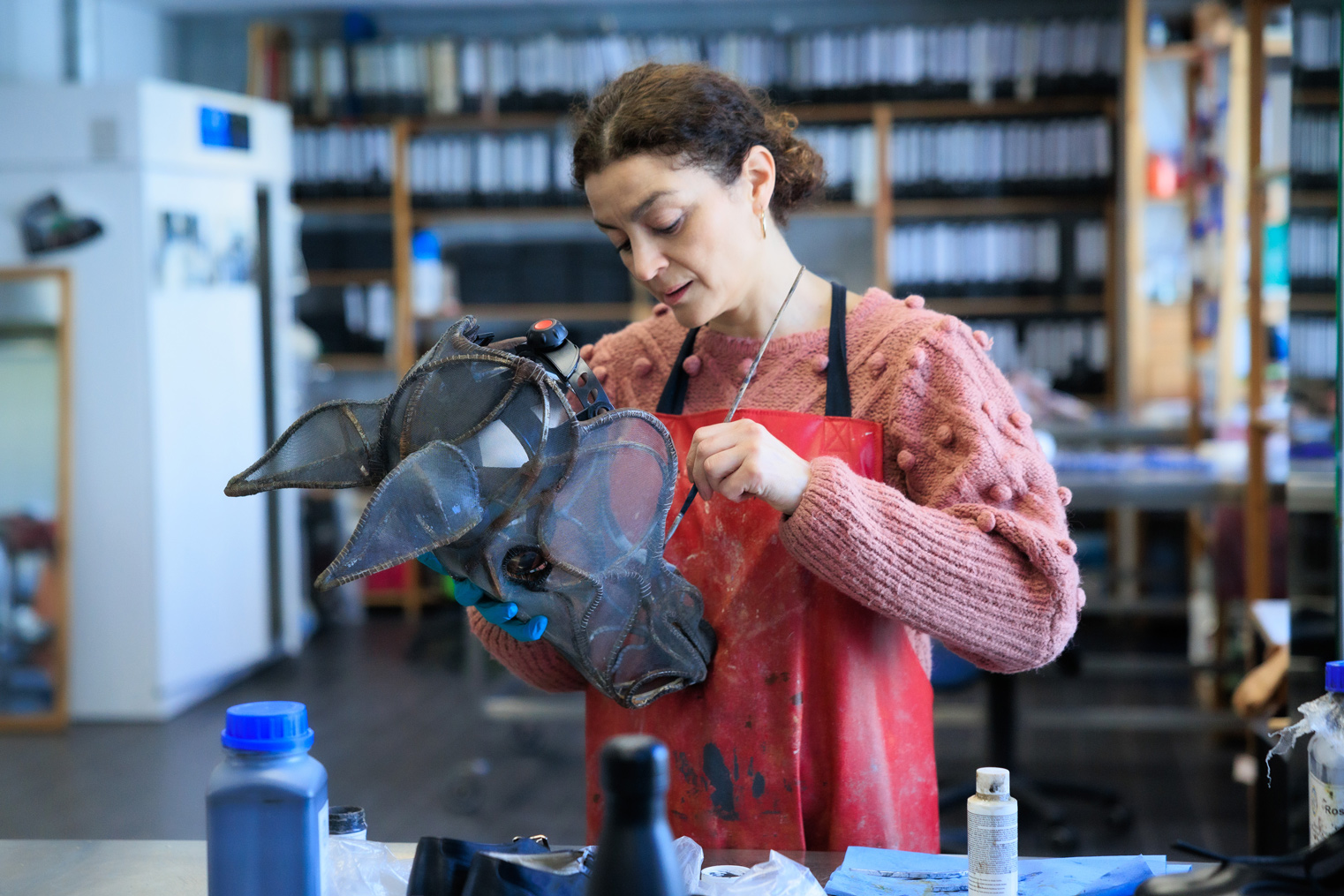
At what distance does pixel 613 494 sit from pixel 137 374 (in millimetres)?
3376

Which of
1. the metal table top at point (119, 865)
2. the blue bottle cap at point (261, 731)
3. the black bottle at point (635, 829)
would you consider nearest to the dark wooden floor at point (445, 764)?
the metal table top at point (119, 865)

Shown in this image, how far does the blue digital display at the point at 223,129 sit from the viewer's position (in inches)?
166

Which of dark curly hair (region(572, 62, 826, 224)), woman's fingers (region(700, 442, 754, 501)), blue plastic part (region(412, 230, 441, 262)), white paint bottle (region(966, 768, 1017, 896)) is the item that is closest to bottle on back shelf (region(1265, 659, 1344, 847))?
white paint bottle (region(966, 768, 1017, 896))

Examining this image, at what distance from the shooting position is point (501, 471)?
0.90 meters

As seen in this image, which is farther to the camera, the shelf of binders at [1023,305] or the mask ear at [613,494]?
the shelf of binders at [1023,305]

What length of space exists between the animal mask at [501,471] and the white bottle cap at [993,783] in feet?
1.04

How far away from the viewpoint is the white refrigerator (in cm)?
393

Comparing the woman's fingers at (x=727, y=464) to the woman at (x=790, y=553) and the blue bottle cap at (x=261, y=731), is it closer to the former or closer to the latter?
the woman at (x=790, y=553)

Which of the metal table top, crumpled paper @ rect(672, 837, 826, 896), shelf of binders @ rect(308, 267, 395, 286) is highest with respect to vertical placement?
shelf of binders @ rect(308, 267, 395, 286)

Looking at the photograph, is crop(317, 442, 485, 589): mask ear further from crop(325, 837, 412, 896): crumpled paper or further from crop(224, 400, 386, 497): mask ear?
crop(325, 837, 412, 896): crumpled paper

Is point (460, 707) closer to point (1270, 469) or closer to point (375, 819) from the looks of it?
point (375, 819)

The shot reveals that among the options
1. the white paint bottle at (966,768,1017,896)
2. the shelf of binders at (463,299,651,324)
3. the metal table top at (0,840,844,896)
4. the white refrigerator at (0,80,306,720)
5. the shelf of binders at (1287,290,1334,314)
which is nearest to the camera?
the white paint bottle at (966,768,1017,896)

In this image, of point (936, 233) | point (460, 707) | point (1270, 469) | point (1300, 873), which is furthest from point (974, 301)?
point (1300, 873)

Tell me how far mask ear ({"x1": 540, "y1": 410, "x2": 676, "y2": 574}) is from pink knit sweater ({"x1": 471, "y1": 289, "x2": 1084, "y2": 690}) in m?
0.14
